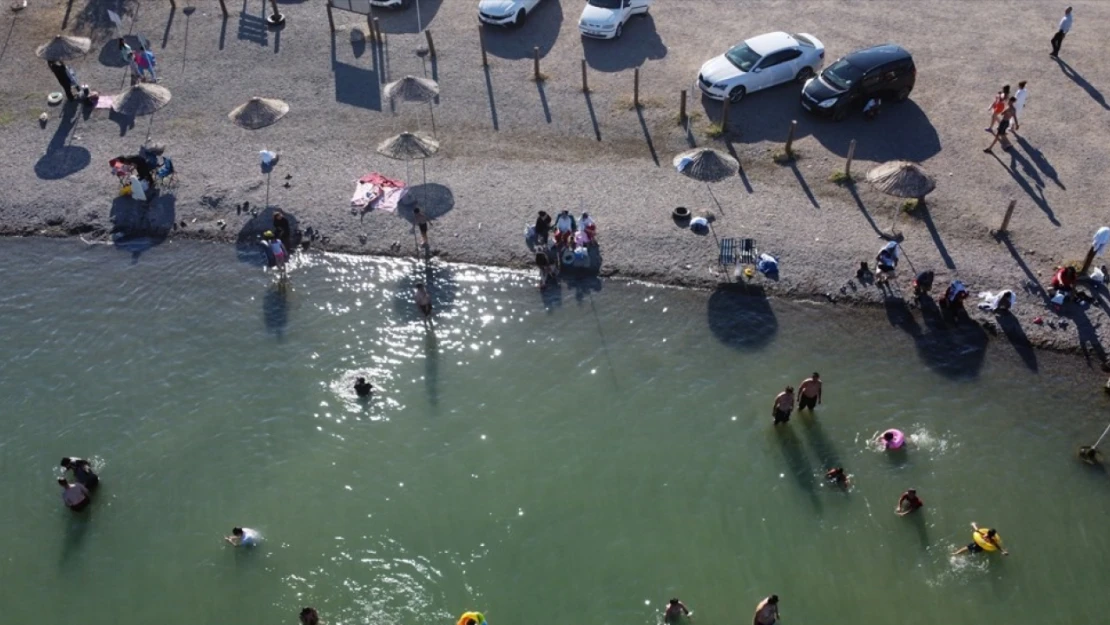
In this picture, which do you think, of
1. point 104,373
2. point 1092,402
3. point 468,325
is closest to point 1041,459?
point 1092,402

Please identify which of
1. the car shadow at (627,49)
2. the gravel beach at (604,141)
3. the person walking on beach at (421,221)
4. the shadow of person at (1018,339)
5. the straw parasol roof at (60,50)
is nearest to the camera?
the shadow of person at (1018,339)

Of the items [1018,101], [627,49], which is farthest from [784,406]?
[627,49]

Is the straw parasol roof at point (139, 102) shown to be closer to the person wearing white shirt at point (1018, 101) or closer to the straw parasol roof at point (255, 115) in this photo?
the straw parasol roof at point (255, 115)

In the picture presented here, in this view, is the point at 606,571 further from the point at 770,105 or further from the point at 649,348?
the point at 770,105

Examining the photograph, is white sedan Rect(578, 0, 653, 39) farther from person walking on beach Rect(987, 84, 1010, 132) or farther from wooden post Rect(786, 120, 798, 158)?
person walking on beach Rect(987, 84, 1010, 132)

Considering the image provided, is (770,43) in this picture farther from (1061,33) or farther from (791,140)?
(1061,33)

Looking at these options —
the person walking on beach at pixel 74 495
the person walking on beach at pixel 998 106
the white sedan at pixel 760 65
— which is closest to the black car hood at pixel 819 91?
the white sedan at pixel 760 65
